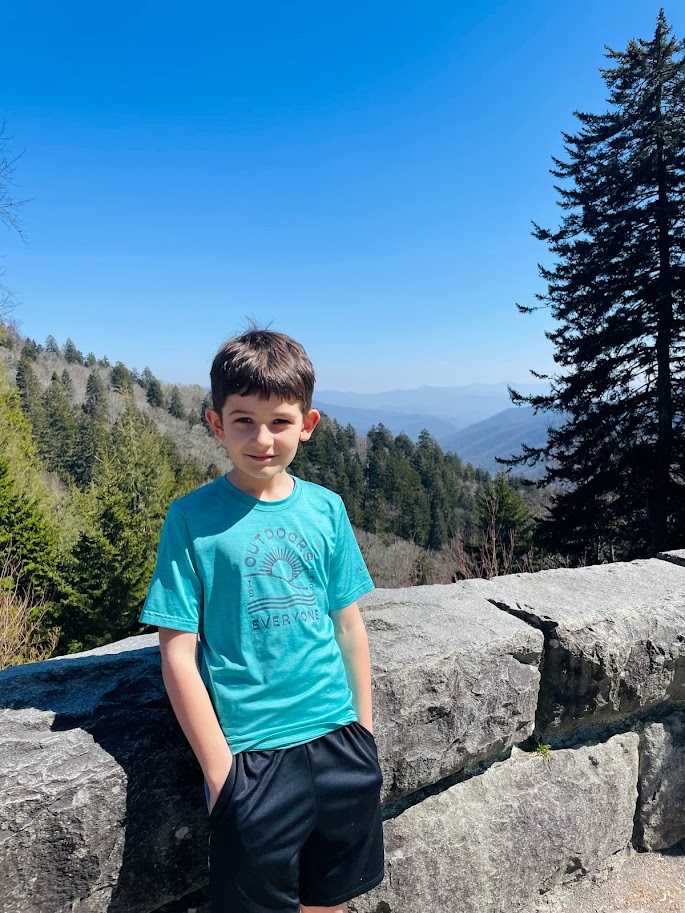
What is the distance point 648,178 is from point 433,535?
106ft

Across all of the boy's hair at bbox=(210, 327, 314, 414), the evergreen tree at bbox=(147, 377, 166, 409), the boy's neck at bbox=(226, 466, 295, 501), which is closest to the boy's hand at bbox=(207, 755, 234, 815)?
the boy's neck at bbox=(226, 466, 295, 501)

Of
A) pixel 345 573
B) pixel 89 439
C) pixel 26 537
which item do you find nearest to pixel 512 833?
pixel 345 573

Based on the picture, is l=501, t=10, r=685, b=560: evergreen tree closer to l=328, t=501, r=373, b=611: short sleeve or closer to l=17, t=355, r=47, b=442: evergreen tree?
l=328, t=501, r=373, b=611: short sleeve

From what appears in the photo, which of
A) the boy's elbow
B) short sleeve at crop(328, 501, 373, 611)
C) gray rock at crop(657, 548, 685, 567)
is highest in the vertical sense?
short sleeve at crop(328, 501, 373, 611)

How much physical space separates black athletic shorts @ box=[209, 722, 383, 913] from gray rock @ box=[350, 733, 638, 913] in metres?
0.46

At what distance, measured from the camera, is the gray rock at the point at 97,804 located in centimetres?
111

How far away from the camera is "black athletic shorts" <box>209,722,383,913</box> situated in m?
1.14

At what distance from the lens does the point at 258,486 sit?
56.1 inches

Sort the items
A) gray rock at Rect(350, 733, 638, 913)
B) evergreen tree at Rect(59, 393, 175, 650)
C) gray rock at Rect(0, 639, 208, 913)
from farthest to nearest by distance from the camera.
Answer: evergreen tree at Rect(59, 393, 175, 650) → gray rock at Rect(350, 733, 638, 913) → gray rock at Rect(0, 639, 208, 913)

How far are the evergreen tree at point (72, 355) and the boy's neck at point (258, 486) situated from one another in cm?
8487

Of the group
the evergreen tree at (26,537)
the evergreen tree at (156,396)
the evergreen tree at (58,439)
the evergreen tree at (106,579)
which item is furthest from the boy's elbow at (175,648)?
the evergreen tree at (156,396)

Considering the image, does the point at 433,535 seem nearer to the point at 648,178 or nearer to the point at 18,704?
the point at 648,178

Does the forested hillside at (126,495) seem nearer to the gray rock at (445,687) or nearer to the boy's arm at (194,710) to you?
the gray rock at (445,687)

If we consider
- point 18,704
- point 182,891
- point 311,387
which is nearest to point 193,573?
point 311,387
